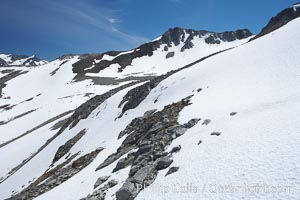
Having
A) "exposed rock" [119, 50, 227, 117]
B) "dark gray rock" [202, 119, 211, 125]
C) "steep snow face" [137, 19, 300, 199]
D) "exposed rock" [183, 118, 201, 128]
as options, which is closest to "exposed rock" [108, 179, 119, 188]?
"steep snow face" [137, 19, 300, 199]

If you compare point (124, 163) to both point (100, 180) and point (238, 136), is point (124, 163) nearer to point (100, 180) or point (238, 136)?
point (100, 180)

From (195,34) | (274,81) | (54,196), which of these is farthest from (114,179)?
(195,34)

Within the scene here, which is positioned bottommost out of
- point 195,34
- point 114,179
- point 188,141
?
point 114,179

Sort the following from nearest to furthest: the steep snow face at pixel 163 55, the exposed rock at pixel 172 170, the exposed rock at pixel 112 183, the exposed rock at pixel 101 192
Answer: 1. the exposed rock at pixel 172 170
2. the exposed rock at pixel 101 192
3. the exposed rock at pixel 112 183
4. the steep snow face at pixel 163 55

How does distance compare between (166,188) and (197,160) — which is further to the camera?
(197,160)

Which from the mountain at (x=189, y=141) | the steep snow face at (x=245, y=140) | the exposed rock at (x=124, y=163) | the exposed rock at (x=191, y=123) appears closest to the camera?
the steep snow face at (x=245, y=140)

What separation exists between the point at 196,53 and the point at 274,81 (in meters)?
125

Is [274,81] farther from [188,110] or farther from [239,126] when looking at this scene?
[239,126]

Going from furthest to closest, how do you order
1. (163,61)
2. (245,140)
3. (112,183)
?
(163,61) < (112,183) < (245,140)

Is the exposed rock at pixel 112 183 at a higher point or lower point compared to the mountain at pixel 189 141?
lower

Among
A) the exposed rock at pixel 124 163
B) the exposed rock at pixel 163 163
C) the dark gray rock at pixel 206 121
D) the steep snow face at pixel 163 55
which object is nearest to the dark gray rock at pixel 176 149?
the exposed rock at pixel 163 163

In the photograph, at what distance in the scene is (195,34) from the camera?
16600 cm

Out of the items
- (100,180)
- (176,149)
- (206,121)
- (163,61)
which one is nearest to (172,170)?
(176,149)

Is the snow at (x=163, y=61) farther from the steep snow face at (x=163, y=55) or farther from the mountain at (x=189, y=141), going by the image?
the mountain at (x=189, y=141)
